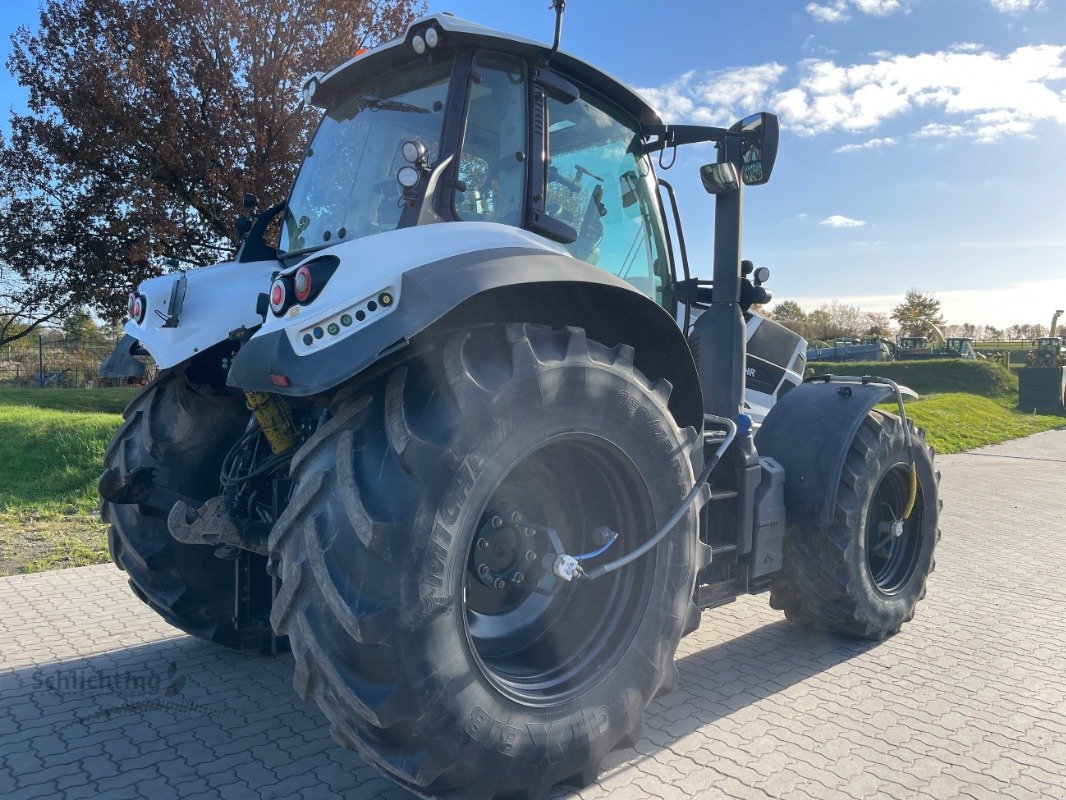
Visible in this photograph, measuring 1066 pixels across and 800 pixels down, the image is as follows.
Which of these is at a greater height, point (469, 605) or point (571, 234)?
point (571, 234)

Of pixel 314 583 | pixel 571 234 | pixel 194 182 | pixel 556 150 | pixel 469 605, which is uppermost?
pixel 194 182

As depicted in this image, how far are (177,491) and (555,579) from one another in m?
1.92

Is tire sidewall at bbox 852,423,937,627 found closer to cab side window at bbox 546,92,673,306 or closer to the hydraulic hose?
the hydraulic hose

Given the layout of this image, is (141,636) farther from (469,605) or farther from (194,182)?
(194,182)

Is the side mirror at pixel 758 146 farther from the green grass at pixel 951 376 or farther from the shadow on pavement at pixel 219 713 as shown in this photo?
the green grass at pixel 951 376

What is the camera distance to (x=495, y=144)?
326cm

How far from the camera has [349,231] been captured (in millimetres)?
3494

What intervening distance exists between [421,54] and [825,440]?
2.61m

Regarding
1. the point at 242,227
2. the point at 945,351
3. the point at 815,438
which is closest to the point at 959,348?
the point at 945,351

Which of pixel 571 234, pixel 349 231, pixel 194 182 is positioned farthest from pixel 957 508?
pixel 194 182

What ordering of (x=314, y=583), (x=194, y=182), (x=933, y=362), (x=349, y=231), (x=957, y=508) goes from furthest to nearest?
(x=933, y=362) → (x=194, y=182) → (x=957, y=508) → (x=349, y=231) → (x=314, y=583)

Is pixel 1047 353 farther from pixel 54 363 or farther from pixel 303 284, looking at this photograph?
pixel 303 284

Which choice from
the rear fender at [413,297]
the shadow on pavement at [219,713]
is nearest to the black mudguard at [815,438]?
the shadow on pavement at [219,713]

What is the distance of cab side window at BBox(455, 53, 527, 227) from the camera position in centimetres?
316
